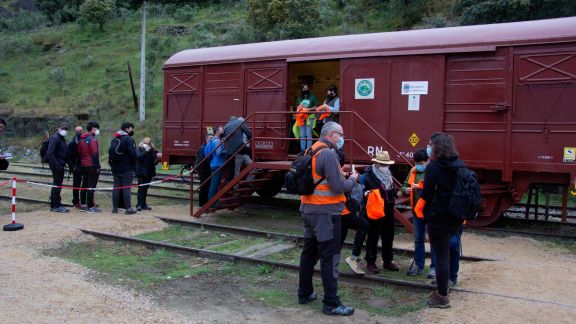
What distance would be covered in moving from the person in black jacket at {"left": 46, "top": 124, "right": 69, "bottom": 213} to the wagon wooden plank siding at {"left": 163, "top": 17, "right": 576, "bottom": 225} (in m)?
3.81

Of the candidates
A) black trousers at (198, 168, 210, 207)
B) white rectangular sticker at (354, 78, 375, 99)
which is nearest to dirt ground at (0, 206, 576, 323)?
white rectangular sticker at (354, 78, 375, 99)

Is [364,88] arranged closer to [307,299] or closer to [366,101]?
[366,101]

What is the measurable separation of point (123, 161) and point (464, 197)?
8.43 meters

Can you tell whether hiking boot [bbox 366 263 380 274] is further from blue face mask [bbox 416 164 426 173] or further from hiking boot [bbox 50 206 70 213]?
hiking boot [bbox 50 206 70 213]

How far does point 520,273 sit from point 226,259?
404cm

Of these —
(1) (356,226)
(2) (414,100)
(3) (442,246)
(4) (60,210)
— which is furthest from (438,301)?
(4) (60,210)

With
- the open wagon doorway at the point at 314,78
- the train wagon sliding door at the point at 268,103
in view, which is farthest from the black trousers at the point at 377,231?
the open wagon doorway at the point at 314,78

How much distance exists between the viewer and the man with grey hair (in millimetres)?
5602

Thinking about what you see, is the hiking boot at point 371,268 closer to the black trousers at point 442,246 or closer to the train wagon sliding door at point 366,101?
the black trousers at point 442,246

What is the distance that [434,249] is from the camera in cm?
583

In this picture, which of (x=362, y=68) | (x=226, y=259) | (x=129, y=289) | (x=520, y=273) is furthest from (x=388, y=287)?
(x=362, y=68)

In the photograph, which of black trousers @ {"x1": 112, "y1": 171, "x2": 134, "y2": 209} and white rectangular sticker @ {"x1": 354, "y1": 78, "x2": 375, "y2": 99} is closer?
white rectangular sticker @ {"x1": 354, "y1": 78, "x2": 375, "y2": 99}

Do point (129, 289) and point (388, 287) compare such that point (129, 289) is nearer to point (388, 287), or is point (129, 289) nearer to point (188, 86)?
point (388, 287)

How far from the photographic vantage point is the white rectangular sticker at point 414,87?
1043cm
